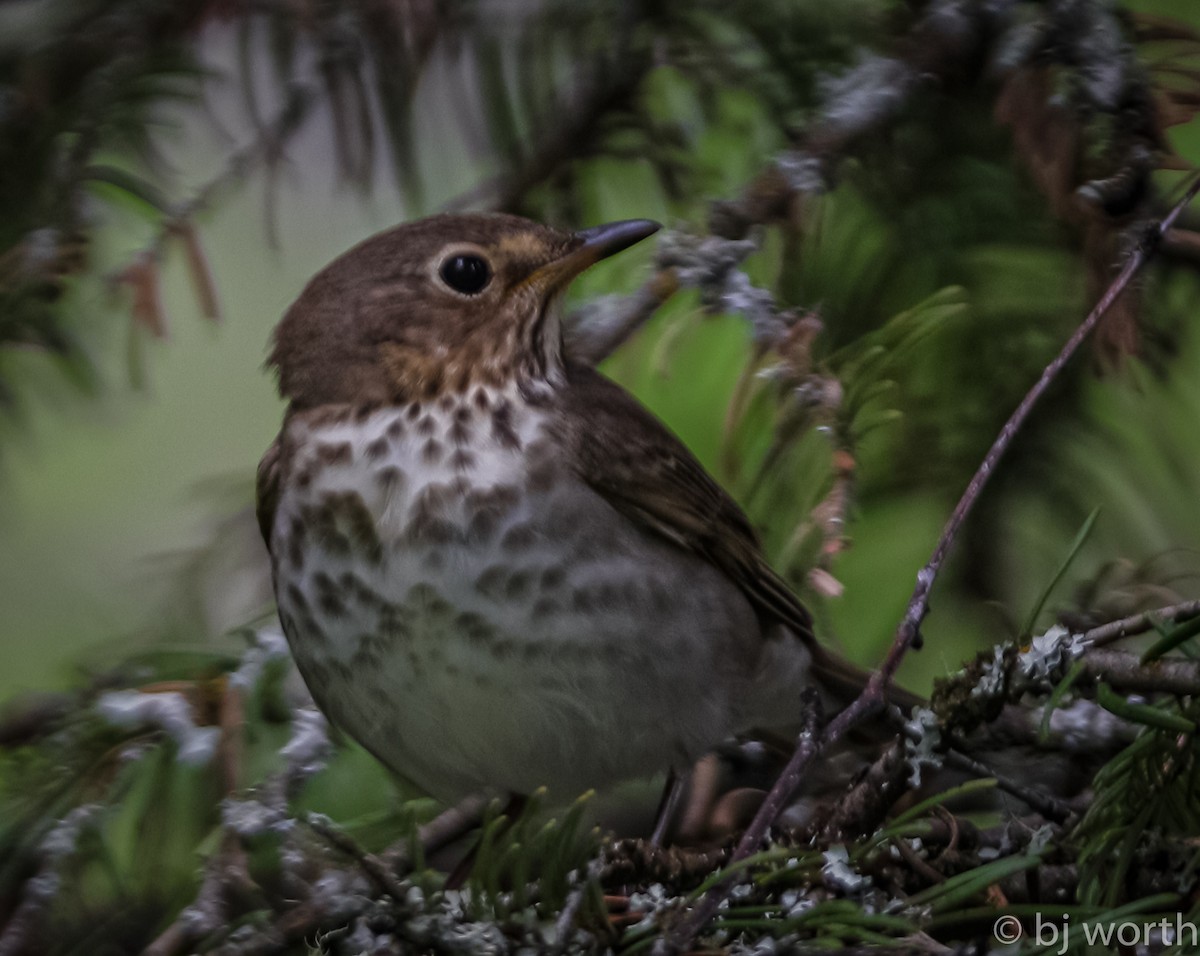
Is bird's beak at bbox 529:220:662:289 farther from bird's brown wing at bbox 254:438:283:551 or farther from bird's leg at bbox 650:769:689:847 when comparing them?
bird's leg at bbox 650:769:689:847

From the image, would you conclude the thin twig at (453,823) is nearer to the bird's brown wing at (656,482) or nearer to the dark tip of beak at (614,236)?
the bird's brown wing at (656,482)

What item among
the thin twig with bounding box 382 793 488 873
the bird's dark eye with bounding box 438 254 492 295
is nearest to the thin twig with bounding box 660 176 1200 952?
the bird's dark eye with bounding box 438 254 492 295

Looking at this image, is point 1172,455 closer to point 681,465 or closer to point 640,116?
point 681,465

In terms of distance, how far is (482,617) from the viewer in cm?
153

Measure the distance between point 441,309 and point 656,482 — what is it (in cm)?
32

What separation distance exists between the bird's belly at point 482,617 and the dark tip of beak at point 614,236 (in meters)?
0.22

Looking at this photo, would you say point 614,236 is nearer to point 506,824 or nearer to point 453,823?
point 506,824

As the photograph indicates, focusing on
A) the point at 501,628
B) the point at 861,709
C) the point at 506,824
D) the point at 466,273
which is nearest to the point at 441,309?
the point at 466,273

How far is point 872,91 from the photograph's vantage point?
182 cm

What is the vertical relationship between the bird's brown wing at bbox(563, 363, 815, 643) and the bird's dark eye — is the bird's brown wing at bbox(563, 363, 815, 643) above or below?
below

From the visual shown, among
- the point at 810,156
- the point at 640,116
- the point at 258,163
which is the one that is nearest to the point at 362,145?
the point at 258,163

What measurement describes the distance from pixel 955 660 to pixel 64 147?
1.24m

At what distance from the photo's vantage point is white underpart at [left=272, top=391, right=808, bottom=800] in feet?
5.06

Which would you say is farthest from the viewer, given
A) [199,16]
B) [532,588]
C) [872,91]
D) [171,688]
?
[199,16]
